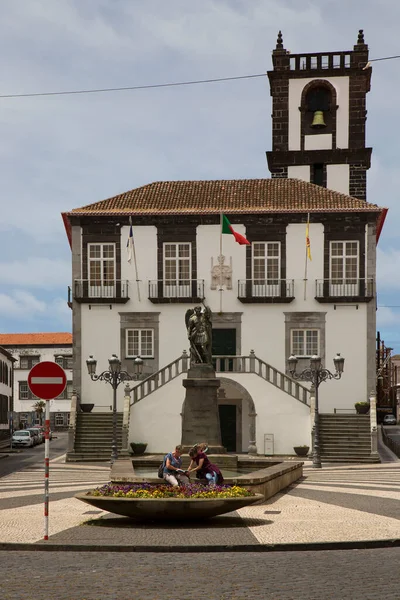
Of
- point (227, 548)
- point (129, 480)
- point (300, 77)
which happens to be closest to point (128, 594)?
point (227, 548)

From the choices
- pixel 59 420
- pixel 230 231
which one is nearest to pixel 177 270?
pixel 230 231

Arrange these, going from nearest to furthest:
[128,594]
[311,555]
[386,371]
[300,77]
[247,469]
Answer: [128,594] → [311,555] → [247,469] → [300,77] → [386,371]

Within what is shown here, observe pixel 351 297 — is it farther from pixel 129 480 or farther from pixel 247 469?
pixel 129 480

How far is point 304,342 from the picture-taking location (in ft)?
141

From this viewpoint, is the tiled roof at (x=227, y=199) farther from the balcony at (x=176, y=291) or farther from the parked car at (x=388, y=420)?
the parked car at (x=388, y=420)

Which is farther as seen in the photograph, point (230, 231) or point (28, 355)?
point (28, 355)

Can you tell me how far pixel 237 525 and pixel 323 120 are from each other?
36.5 meters

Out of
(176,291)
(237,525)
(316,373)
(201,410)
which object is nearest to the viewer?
(237,525)

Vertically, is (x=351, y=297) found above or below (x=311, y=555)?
above

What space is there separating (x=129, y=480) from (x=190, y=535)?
3.11 meters

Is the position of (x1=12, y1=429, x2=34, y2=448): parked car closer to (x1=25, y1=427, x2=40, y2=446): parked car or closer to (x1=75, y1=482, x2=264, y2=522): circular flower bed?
(x1=25, y1=427, x2=40, y2=446): parked car

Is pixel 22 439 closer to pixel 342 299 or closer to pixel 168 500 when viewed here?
pixel 342 299

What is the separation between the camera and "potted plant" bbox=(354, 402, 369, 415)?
40938 millimetres

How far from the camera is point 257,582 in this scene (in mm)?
10172
